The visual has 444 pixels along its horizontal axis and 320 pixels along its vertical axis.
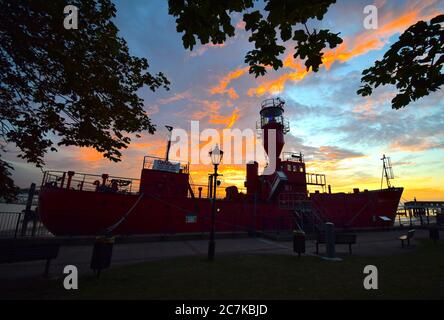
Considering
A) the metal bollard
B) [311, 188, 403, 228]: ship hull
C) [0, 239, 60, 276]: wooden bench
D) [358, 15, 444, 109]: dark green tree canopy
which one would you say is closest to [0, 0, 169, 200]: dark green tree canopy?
[0, 239, 60, 276]: wooden bench

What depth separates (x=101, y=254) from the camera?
21.9 ft

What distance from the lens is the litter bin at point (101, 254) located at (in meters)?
6.62

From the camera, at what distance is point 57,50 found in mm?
5551

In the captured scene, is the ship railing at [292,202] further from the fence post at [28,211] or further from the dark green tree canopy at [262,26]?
the fence post at [28,211]

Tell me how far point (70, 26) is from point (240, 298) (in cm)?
739

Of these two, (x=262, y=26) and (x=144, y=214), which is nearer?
(x=262, y=26)

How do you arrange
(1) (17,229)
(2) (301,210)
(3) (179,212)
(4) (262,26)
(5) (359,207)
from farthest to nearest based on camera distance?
(5) (359,207), (2) (301,210), (3) (179,212), (1) (17,229), (4) (262,26)

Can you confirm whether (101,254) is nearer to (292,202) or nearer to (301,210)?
(301,210)

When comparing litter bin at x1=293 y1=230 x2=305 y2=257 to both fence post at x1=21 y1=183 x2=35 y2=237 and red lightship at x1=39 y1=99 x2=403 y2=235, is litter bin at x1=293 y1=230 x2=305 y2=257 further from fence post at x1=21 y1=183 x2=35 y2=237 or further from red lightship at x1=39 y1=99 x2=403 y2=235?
fence post at x1=21 y1=183 x2=35 y2=237

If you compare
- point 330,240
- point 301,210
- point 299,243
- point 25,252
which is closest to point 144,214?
point 25,252

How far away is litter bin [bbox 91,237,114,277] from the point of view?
6.62 m

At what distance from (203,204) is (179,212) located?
81.9 inches

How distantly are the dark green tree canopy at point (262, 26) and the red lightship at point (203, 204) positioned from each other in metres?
13.8

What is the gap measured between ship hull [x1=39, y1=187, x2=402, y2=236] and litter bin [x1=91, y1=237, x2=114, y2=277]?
9.05 m
